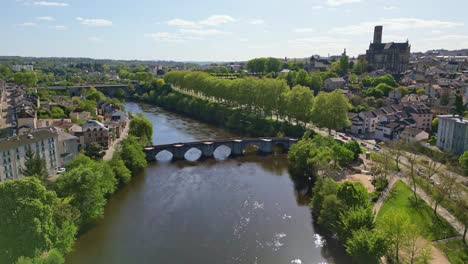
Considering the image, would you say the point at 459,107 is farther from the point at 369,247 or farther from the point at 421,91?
the point at 369,247

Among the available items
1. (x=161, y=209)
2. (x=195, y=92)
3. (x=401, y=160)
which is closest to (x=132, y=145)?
(x=161, y=209)

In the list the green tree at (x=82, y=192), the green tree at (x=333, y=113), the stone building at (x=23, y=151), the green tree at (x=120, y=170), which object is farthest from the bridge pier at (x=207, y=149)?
the green tree at (x=82, y=192)

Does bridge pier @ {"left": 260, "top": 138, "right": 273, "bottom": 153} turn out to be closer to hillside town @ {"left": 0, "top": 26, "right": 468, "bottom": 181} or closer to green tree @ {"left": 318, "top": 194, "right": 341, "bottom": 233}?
hillside town @ {"left": 0, "top": 26, "right": 468, "bottom": 181}

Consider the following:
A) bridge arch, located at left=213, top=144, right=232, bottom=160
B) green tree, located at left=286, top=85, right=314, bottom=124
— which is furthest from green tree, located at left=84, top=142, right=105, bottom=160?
green tree, located at left=286, top=85, right=314, bottom=124

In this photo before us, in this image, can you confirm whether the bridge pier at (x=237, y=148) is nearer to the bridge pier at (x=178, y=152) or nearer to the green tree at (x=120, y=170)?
the bridge pier at (x=178, y=152)

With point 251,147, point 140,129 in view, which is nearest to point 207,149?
point 251,147

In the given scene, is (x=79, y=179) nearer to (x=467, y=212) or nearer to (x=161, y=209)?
(x=161, y=209)
